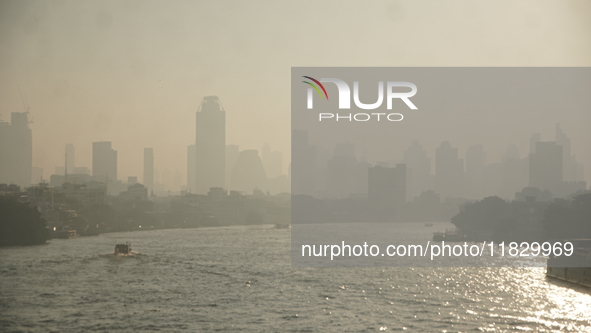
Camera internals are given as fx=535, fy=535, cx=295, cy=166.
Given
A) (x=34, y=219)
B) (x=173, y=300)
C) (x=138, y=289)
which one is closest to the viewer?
(x=173, y=300)

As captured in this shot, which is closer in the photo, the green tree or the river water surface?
the river water surface

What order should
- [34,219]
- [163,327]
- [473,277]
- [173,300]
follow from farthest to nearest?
[34,219]
[473,277]
[173,300]
[163,327]

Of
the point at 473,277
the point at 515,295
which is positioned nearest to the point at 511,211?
the point at 473,277

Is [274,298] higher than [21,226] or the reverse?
the reverse

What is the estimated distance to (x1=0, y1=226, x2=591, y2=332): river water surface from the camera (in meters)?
22.9

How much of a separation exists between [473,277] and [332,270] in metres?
10.7

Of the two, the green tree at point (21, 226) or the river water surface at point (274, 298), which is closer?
the river water surface at point (274, 298)

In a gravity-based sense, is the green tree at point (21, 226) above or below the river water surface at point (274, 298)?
above

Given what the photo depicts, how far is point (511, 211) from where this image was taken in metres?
80.5

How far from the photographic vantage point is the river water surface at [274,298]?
22.9 m

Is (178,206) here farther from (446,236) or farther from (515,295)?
(515,295)

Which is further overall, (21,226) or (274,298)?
(21,226)

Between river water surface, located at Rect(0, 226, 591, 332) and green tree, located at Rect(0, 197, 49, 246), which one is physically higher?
green tree, located at Rect(0, 197, 49, 246)

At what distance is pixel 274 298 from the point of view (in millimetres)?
29641
